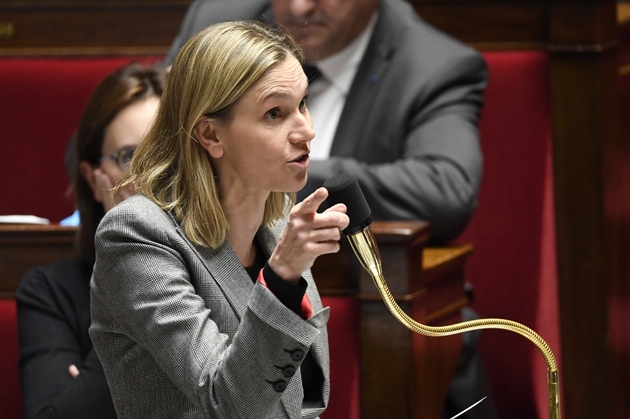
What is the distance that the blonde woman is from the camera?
2.64 feet

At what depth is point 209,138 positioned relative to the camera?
2.93 ft

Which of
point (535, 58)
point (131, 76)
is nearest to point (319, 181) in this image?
point (131, 76)

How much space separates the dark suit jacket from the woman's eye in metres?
0.75

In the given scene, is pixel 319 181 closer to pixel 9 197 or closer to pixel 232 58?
pixel 232 58

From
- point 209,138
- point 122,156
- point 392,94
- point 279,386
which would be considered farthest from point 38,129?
point 279,386

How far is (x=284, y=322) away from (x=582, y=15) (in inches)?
50.4

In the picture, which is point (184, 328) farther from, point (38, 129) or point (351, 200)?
point (38, 129)

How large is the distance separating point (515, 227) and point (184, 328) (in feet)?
4.00

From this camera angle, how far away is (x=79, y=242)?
135 cm

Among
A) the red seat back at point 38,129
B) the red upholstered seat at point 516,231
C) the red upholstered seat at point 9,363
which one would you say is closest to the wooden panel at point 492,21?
the red upholstered seat at point 516,231

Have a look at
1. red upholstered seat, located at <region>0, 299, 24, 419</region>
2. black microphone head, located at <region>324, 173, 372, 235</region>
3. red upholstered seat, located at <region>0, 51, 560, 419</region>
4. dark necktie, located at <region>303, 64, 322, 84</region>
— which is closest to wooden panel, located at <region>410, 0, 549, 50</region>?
red upholstered seat, located at <region>0, 51, 560, 419</region>

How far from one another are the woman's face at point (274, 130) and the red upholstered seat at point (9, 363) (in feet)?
2.05

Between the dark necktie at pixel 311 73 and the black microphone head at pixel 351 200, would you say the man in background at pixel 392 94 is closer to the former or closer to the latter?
the dark necktie at pixel 311 73

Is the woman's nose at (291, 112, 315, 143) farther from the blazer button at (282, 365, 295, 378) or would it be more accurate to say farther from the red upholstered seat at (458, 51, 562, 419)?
the red upholstered seat at (458, 51, 562, 419)
